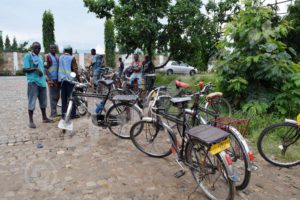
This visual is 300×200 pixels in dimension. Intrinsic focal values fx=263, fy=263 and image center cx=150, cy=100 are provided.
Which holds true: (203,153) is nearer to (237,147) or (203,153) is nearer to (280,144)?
(237,147)

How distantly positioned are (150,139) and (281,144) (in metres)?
2.10

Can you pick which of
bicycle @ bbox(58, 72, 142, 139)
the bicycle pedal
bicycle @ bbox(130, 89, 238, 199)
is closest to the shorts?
bicycle @ bbox(58, 72, 142, 139)

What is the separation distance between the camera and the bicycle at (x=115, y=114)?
4984 mm

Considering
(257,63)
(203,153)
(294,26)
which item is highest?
(294,26)

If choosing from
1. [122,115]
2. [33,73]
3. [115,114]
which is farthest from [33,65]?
[122,115]

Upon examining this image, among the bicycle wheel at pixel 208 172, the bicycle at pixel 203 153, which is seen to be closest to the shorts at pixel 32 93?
the bicycle at pixel 203 153

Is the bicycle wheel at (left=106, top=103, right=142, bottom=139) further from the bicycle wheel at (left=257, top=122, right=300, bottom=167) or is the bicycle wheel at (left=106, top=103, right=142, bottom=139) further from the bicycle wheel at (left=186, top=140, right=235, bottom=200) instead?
the bicycle wheel at (left=257, top=122, right=300, bottom=167)

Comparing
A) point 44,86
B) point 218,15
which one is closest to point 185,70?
point 218,15

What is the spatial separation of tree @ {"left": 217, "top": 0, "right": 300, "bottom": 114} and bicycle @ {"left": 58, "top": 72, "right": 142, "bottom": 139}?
2.60 meters

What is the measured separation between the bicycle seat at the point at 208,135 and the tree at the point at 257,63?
11.2 ft

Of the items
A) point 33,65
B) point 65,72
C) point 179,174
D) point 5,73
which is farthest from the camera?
point 5,73

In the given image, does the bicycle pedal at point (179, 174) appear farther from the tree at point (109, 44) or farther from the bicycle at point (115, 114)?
the tree at point (109, 44)

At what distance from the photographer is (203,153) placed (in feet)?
9.98

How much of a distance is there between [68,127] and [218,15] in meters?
8.92
